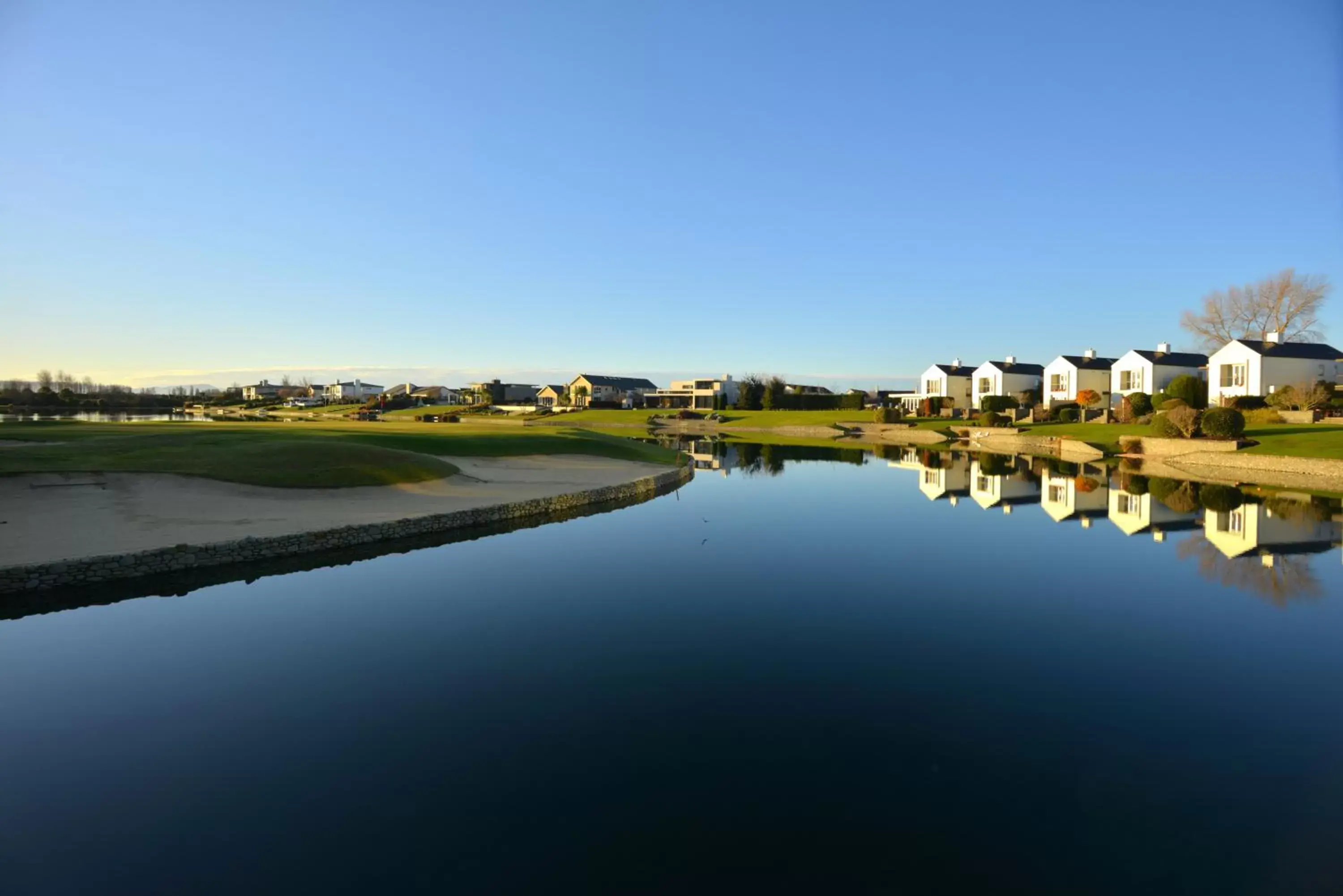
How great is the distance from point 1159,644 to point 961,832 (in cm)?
668

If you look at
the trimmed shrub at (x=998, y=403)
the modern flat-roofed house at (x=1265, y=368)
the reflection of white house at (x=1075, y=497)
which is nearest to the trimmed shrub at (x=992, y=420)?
the trimmed shrub at (x=998, y=403)

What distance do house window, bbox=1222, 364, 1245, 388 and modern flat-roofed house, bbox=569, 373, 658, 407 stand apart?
7402cm

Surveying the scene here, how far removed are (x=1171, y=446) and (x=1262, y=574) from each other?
30.2m

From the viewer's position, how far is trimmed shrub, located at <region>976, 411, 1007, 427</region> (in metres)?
59.6

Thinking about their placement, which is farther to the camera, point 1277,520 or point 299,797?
point 1277,520

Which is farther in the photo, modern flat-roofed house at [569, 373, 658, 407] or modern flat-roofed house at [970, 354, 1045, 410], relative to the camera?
modern flat-roofed house at [569, 373, 658, 407]

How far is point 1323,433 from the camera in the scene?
3628cm

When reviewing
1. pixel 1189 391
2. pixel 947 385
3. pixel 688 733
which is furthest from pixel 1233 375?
pixel 688 733

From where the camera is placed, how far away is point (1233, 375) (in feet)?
166

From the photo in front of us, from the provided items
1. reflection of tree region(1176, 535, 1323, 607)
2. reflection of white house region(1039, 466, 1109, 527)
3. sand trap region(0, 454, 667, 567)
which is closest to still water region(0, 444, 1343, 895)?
reflection of tree region(1176, 535, 1323, 607)

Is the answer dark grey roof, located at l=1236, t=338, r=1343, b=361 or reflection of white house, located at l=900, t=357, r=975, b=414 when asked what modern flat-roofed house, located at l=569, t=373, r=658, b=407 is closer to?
reflection of white house, located at l=900, t=357, r=975, b=414

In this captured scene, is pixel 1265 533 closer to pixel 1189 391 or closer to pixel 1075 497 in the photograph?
pixel 1075 497

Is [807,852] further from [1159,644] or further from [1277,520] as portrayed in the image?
[1277,520]

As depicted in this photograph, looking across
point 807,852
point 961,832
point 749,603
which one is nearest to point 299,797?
point 807,852
